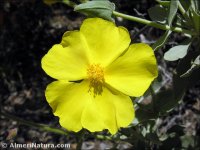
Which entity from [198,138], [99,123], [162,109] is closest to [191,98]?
[198,138]

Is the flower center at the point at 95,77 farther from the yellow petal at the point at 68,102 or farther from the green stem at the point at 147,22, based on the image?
the green stem at the point at 147,22

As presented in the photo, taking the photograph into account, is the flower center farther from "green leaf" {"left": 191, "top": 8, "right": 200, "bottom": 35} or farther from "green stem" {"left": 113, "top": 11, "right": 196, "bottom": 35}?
"green leaf" {"left": 191, "top": 8, "right": 200, "bottom": 35}

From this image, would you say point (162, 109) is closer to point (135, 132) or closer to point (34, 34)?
point (135, 132)

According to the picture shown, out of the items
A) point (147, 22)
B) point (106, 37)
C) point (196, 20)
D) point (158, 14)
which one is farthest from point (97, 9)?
point (196, 20)

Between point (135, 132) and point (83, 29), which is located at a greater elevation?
point (83, 29)

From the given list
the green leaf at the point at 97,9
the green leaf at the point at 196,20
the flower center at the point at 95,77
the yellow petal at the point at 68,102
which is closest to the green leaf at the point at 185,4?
the green leaf at the point at 196,20

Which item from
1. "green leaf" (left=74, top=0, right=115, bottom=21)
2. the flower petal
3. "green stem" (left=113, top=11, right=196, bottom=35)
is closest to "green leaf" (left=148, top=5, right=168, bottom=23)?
"green stem" (left=113, top=11, right=196, bottom=35)
